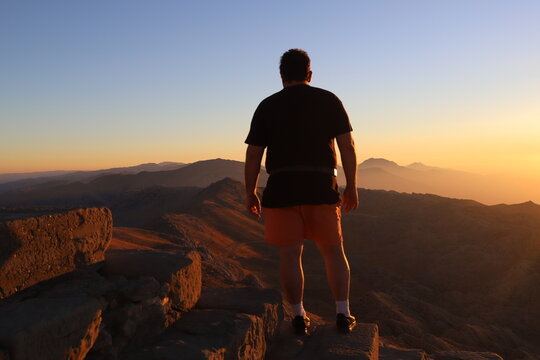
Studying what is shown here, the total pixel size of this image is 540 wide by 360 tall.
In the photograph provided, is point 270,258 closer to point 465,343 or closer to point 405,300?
point 405,300

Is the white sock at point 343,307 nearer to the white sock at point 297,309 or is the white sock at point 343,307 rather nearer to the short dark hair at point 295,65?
the white sock at point 297,309

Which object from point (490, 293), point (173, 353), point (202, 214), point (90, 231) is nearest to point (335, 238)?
point (173, 353)

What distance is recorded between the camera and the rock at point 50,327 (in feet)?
5.65

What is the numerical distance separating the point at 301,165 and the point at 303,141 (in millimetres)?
158

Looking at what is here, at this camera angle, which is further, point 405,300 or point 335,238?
point 405,300

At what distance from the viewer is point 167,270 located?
9.20ft

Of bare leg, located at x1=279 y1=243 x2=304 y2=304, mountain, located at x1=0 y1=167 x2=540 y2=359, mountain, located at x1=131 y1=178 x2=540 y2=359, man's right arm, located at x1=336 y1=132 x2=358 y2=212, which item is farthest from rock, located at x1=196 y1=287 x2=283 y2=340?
mountain, located at x1=131 y1=178 x2=540 y2=359

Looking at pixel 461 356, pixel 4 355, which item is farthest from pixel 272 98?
pixel 461 356

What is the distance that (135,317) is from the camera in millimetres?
2396

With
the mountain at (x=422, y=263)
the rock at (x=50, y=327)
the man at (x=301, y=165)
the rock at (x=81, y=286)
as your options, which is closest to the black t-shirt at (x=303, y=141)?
the man at (x=301, y=165)

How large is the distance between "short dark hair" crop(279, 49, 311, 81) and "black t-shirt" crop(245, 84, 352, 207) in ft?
0.29

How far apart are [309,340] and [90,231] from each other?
1.68 m

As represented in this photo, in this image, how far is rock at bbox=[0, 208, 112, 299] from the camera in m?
2.20

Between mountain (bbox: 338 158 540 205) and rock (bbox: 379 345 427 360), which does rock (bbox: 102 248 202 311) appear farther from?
mountain (bbox: 338 158 540 205)
